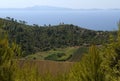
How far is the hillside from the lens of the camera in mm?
83250

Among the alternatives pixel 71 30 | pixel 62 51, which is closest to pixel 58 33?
pixel 71 30

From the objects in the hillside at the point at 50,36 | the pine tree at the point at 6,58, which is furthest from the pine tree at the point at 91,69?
the hillside at the point at 50,36

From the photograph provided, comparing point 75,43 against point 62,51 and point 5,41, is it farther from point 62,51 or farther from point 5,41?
point 5,41

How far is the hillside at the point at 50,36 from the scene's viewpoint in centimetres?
8325

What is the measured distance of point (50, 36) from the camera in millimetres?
95375

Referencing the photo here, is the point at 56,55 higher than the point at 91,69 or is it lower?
lower

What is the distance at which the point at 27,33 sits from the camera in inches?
3617

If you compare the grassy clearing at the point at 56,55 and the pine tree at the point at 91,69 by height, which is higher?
the pine tree at the point at 91,69

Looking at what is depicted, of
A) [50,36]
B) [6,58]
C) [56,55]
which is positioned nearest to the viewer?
[6,58]

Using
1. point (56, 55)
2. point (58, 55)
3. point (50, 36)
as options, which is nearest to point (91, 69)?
point (56, 55)

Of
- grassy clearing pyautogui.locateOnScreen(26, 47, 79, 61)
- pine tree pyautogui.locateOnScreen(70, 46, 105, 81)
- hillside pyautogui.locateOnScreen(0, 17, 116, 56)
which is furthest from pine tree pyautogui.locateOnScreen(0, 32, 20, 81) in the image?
hillside pyautogui.locateOnScreen(0, 17, 116, 56)

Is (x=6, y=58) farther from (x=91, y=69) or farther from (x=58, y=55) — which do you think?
(x=58, y=55)

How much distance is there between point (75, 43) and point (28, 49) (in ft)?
52.0

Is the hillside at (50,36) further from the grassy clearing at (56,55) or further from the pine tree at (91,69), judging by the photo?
the pine tree at (91,69)
